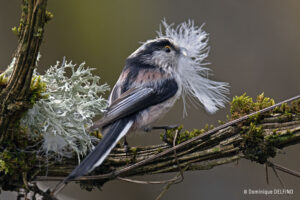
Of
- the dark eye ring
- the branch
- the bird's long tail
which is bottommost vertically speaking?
the bird's long tail

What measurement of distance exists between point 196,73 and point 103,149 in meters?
0.78

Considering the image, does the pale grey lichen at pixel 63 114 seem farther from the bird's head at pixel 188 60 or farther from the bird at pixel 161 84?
the bird's head at pixel 188 60

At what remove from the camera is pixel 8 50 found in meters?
3.62

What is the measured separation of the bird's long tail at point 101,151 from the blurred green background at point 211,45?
63.2 inches

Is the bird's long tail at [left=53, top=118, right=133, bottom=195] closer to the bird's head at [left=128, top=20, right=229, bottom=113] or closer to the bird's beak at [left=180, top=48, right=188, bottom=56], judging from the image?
the bird's head at [left=128, top=20, right=229, bottom=113]

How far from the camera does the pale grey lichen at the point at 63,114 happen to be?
1.61 metres

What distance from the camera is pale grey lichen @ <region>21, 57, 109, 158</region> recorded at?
5.29ft

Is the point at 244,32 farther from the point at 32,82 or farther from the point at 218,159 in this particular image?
the point at 32,82

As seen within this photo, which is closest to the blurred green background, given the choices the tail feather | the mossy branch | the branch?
the tail feather

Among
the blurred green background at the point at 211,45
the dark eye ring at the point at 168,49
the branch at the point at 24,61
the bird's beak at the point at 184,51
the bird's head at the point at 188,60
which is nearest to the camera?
the branch at the point at 24,61

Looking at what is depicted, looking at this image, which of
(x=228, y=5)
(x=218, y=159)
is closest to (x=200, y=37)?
(x=218, y=159)

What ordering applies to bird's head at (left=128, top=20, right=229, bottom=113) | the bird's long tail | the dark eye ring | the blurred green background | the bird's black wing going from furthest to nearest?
the blurred green background, the dark eye ring, bird's head at (left=128, top=20, right=229, bottom=113), the bird's black wing, the bird's long tail

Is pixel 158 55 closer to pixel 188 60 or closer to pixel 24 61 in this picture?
pixel 188 60

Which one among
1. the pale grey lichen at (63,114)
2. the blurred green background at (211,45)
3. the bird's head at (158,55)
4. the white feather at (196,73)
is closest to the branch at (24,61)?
the pale grey lichen at (63,114)
